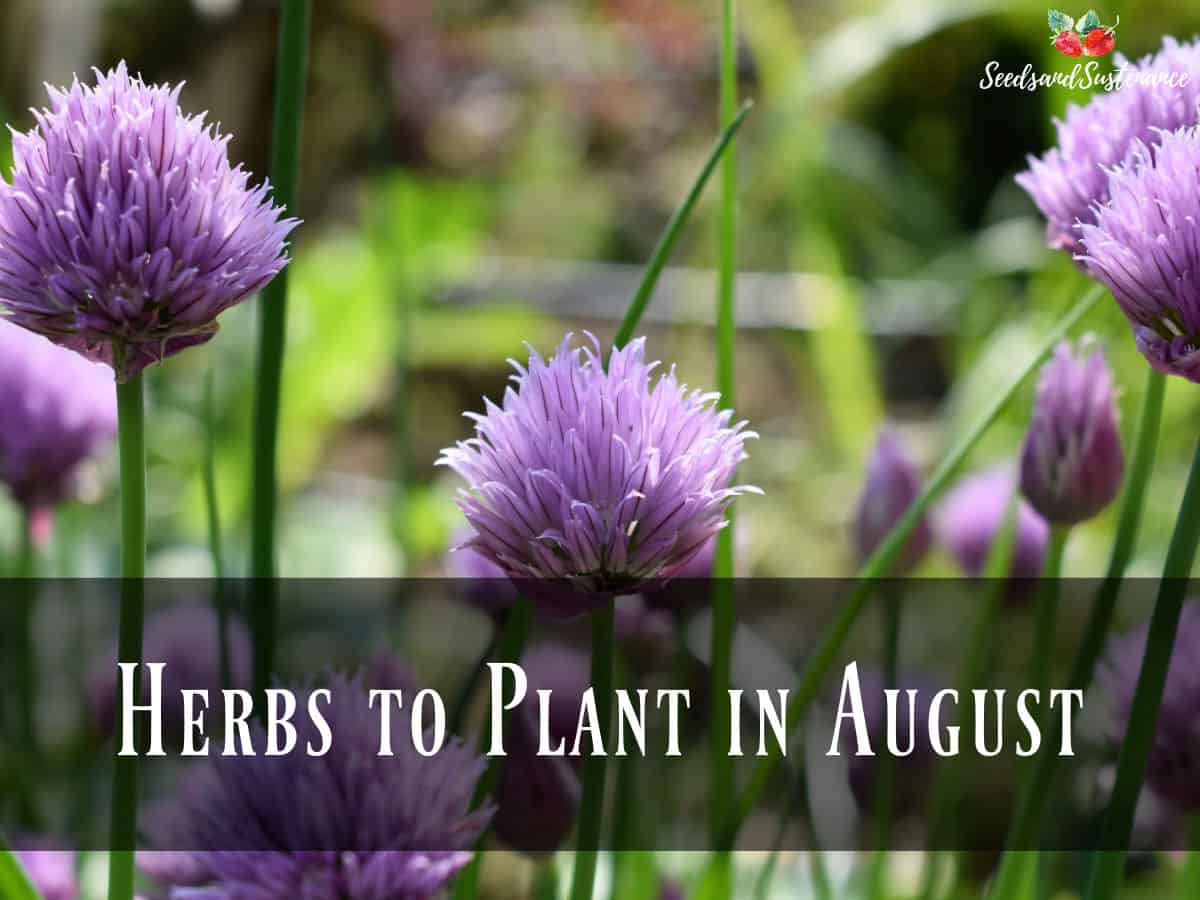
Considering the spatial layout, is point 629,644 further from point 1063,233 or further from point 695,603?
point 1063,233

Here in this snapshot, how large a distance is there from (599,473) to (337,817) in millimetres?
99

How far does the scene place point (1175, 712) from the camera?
18.0 inches

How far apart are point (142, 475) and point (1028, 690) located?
0.29 m

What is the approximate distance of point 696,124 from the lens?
2902 mm

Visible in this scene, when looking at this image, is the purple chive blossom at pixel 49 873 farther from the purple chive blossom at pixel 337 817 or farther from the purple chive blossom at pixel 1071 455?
the purple chive blossom at pixel 1071 455

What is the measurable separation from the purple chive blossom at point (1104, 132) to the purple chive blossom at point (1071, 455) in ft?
0.20

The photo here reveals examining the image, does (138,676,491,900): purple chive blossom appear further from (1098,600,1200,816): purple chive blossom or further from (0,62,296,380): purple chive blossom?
(1098,600,1200,816): purple chive blossom

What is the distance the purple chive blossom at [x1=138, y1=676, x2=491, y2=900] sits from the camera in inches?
11.5

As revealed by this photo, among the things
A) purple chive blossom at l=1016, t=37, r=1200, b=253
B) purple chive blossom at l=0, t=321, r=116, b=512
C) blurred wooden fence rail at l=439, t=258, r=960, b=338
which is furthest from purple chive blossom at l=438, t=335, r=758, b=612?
blurred wooden fence rail at l=439, t=258, r=960, b=338

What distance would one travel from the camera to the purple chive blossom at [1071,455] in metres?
0.44

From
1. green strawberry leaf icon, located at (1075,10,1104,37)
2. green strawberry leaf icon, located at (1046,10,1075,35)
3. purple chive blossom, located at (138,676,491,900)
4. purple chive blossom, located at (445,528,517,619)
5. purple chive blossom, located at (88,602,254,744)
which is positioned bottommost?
purple chive blossom, located at (138,676,491,900)

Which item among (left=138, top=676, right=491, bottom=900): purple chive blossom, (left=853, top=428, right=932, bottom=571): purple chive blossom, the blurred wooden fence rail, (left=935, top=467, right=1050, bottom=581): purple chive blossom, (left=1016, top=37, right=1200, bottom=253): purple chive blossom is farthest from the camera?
the blurred wooden fence rail

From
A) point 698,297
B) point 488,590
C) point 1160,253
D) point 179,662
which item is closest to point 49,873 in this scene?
point 179,662

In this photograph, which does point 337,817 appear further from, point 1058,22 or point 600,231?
point 600,231
